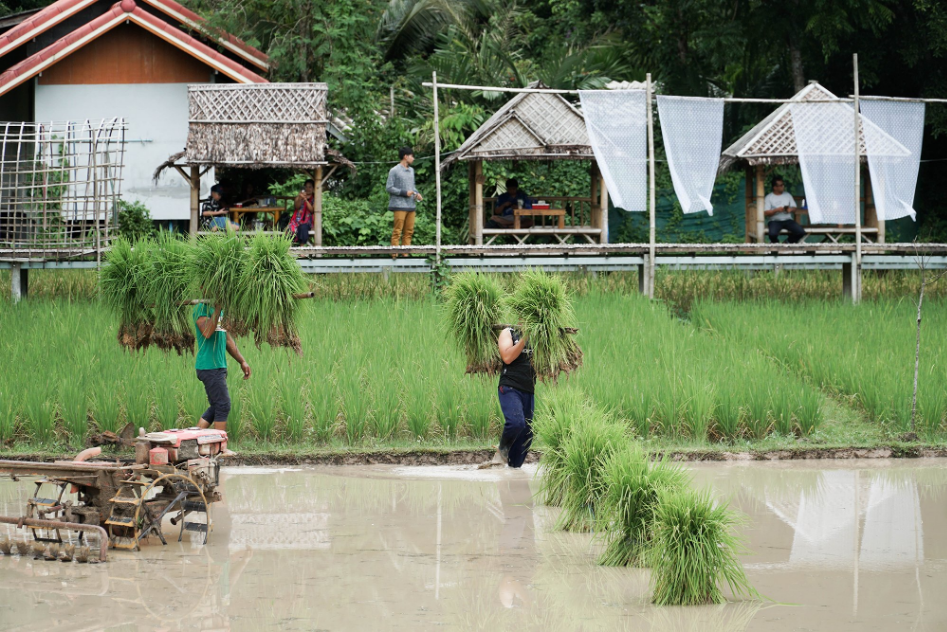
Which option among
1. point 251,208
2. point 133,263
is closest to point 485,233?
point 251,208

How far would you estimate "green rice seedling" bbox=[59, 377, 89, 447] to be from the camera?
335 inches

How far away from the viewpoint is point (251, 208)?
44.7 ft

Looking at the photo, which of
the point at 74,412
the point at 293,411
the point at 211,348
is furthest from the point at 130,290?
the point at 293,411

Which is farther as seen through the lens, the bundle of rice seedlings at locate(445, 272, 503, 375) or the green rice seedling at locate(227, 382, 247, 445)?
the green rice seedling at locate(227, 382, 247, 445)

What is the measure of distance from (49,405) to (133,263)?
154 cm

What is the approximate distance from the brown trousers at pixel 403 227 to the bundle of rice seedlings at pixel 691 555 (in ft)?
30.1

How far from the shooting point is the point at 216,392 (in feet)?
25.1

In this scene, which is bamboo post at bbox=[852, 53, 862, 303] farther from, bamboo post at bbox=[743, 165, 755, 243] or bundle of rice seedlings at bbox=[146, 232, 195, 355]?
bundle of rice seedlings at bbox=[146, 232, 195, 355]

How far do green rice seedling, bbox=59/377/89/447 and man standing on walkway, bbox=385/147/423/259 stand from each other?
5728mm

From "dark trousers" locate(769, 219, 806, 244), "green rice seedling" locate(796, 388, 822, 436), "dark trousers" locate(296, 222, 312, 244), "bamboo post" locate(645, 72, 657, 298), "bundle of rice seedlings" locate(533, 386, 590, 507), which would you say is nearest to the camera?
"bundle of rice seedlings" locate(533, 386, 590, 507)

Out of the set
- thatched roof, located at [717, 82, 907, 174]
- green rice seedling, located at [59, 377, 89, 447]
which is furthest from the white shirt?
green rice seedling, located at [59, 377, 89, 447]

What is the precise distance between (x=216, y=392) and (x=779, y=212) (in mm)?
9314

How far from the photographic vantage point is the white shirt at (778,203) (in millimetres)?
14531

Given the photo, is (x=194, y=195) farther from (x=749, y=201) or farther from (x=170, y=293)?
(x=749, y=201)
